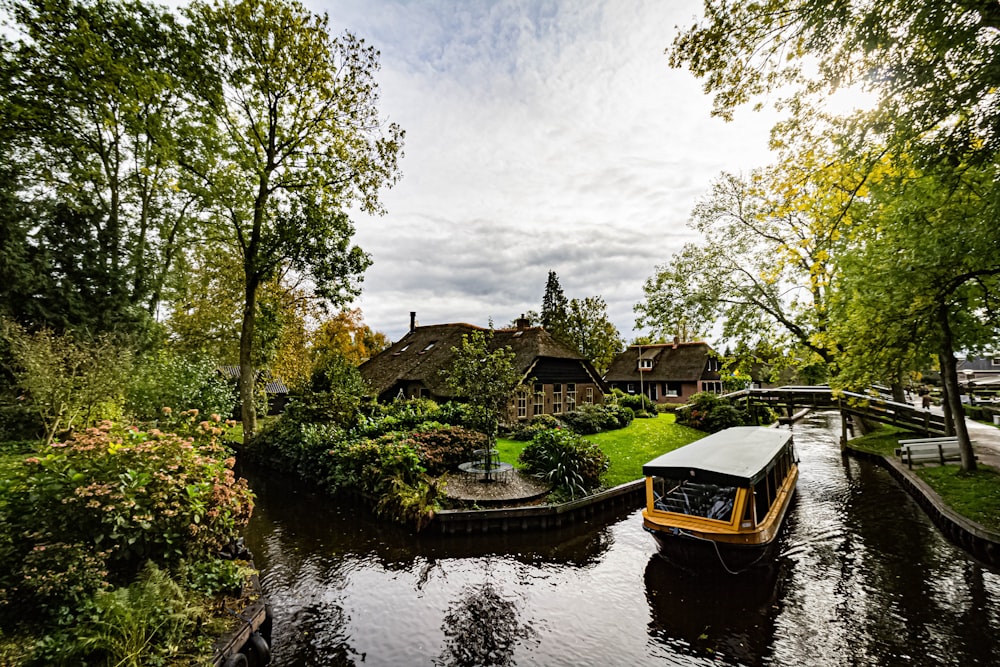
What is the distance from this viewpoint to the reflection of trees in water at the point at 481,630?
693 centimetres

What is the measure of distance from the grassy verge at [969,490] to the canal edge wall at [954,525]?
16 centimetres

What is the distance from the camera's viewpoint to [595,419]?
2483cm

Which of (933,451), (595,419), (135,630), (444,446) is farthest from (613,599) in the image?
(595,419)

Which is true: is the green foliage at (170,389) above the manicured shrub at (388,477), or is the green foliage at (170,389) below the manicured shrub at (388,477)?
above

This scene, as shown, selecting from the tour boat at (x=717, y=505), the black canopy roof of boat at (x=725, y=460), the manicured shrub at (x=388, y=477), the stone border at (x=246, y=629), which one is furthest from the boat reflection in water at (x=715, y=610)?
the stone border at (x=246, y=629)

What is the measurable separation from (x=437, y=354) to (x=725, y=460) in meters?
21.9

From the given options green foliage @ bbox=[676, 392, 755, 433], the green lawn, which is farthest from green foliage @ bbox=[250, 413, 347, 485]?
green foliage @ bbox=[676, 392, 755, 433]

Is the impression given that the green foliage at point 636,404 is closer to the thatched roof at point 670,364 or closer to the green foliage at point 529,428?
the thatched roof at point 670,364

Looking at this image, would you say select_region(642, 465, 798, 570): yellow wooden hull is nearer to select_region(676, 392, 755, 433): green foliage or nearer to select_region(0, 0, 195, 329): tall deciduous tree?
select_region(676, 392, 755, 433): green foliage

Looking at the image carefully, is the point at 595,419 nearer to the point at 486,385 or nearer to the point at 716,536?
the point at 486,385

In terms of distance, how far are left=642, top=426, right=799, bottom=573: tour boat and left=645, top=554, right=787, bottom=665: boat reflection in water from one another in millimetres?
442

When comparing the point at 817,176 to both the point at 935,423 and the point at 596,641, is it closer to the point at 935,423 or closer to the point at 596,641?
the point at 596,641

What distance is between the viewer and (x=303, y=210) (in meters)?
21.1

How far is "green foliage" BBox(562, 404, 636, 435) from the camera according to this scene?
24469mm
